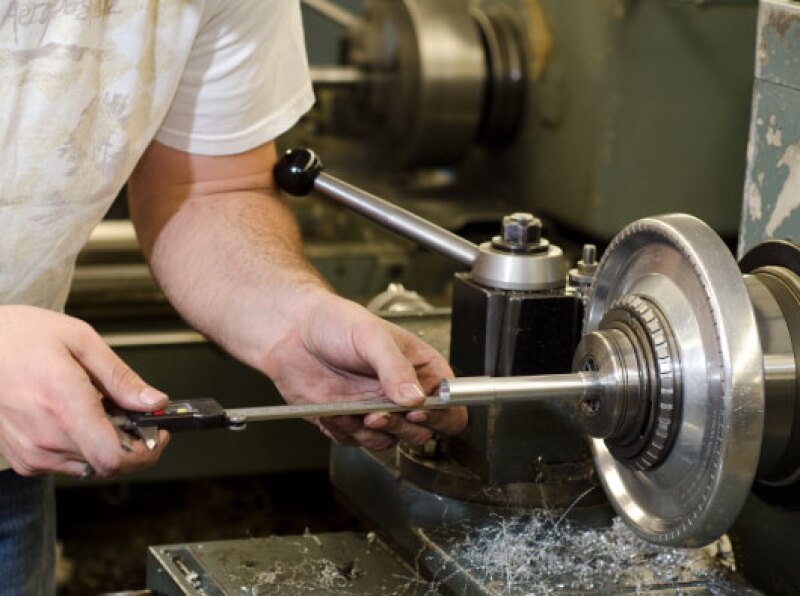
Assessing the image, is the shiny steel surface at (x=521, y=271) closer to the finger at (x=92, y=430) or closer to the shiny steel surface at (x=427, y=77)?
the finger at (x=92, y=430)

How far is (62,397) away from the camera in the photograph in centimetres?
78

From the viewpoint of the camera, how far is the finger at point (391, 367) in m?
0.87

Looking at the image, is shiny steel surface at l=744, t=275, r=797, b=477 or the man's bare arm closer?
shiny steel surface at l=744, t=275, r=797, b=477

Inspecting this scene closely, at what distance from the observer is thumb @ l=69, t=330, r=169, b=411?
2.61ft

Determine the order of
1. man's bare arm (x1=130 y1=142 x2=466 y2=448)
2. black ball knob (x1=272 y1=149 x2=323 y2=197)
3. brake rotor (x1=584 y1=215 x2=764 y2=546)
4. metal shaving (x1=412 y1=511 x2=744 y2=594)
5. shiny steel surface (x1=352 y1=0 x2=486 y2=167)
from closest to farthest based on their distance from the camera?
1. brake rotor (x1=584 y1=215 x2=764 y2=546)
2. metal shaving (x1=412 y1=511 x2=744 y2=594)
3. man's bare arm (x1=130 y1=142 x2=466 y2=448)
4. black ball knob (x1=272 y1=149 x2=323 y2=197)
5. shiny steel surface (x1=352 y1=0 x2=486 y2=167)

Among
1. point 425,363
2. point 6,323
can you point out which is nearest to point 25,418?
point 6,323

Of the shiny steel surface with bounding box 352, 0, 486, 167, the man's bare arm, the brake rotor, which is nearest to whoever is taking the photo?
the brake rotor

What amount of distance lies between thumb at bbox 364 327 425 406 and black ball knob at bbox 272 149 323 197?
0.21 meters

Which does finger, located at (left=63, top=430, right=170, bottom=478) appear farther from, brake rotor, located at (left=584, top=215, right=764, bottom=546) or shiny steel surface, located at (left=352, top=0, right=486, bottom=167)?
shiny steel surface, located at (left=352, top=0, right=486, bottom=167)

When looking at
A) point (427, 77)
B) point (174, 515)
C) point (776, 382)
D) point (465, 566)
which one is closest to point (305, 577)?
point (465, 566)

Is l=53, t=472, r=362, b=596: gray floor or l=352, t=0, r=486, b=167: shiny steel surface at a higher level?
l=352, t=0, r=486, b=167: shiny steel surface

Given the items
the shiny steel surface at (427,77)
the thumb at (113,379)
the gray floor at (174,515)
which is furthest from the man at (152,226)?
the gray floor at (174,515)

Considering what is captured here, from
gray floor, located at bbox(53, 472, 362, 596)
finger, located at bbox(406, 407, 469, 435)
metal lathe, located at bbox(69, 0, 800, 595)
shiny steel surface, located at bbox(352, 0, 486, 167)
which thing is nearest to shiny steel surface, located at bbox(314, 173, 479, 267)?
metal lathe, located at bbox(69, 0, 800, 595)

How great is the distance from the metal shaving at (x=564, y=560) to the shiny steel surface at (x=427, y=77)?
1171 millimetres
